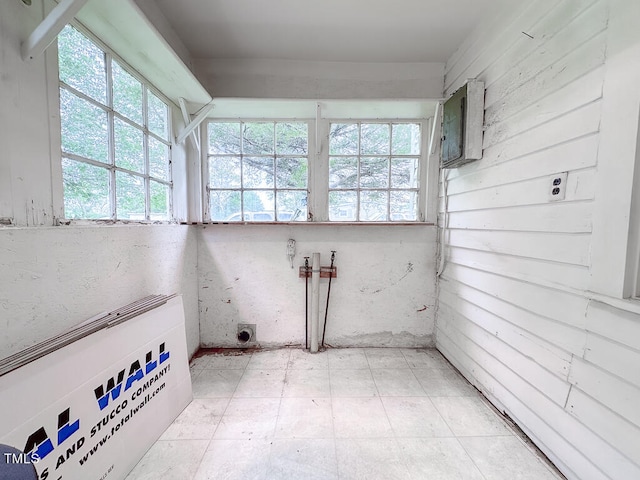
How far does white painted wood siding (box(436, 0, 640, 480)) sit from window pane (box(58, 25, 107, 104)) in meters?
2.24

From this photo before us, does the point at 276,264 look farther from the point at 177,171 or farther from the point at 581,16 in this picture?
the point at 581,16

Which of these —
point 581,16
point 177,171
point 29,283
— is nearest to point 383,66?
point 581,16

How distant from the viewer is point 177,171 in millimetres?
2023

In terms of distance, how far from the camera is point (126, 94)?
58.4 inches

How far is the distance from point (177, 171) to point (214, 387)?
1.69 m

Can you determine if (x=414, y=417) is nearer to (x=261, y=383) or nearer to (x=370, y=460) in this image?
(x=370, y=460)

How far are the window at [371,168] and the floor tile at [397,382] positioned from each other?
1.28 m

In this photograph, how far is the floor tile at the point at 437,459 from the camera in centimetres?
116

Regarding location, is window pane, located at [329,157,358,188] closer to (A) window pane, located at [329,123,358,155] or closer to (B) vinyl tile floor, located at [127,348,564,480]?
(A) window pane, located at [329,123,358,155]

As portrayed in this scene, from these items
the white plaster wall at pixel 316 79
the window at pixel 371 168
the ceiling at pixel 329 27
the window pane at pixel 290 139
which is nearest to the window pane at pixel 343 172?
the window at pixel 371 168

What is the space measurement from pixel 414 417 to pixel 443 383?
461 mm

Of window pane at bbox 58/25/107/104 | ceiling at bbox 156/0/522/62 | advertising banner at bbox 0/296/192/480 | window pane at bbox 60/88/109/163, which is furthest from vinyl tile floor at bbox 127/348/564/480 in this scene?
ceiling at bbox 156/0/522/62

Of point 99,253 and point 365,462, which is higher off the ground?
point 99,253

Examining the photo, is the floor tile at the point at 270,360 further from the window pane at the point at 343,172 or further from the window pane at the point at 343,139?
the window pane at the point at 343,139
